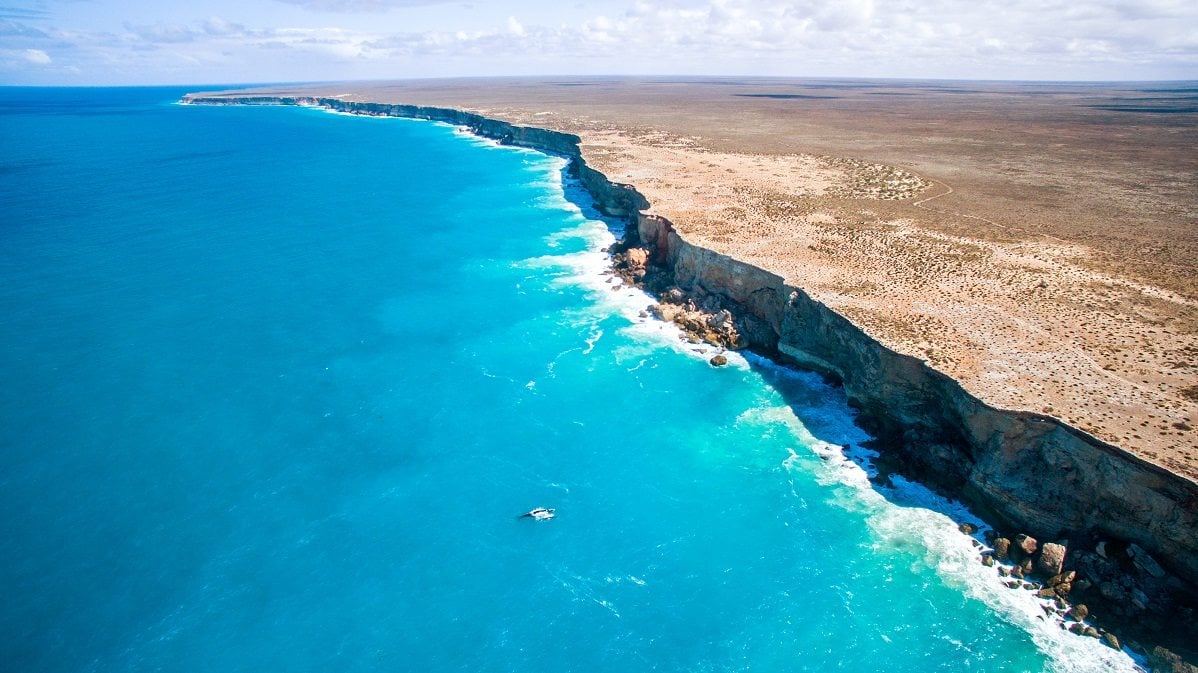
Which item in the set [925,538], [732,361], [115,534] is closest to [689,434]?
[732,361]

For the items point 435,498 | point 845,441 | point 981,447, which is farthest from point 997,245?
point 435,498

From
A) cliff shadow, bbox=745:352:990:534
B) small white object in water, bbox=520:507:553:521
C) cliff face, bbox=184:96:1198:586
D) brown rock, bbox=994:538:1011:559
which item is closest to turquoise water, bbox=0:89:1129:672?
cliff shadow, bbox=745:352:990:534

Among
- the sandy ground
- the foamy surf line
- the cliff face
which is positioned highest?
the sandy ground

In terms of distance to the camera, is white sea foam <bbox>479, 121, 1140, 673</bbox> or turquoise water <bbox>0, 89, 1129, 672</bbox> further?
turquoise water <bbox>0, 89, 1129, 672</bbox>

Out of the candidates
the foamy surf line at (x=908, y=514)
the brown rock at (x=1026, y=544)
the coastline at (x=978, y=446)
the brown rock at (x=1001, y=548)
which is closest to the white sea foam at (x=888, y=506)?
the foamy surf line at (x=908, y=514)

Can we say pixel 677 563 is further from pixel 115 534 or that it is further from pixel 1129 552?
pixel 115 534

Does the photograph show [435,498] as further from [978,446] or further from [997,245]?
[997,245]

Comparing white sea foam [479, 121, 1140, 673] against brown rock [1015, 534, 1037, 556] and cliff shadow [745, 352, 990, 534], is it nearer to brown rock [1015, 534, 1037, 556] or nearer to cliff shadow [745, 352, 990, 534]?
cliff shadow [745, 352, 990, 534]
